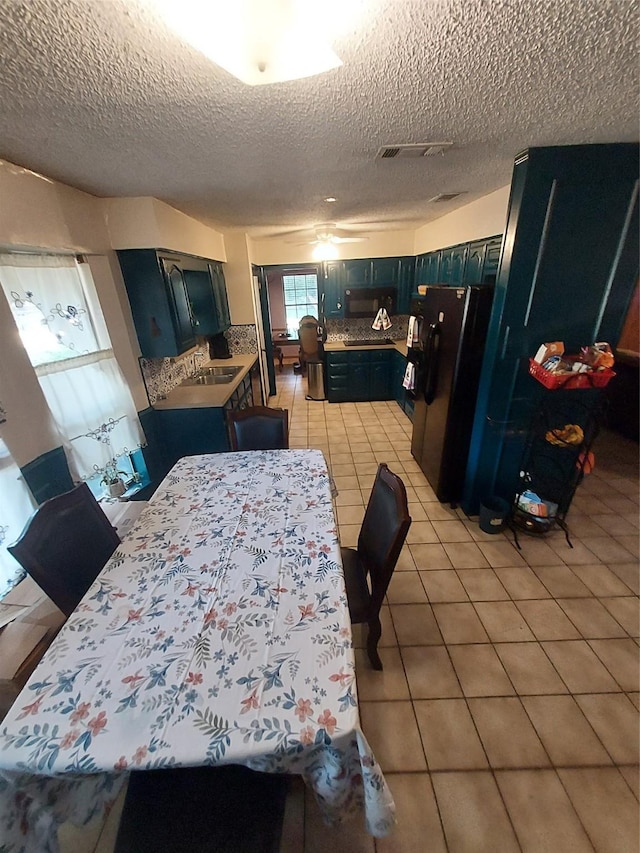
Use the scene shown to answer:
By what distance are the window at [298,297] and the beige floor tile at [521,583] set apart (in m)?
6.96

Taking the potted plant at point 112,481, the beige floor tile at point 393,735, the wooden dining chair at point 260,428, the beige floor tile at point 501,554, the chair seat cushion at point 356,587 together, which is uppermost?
the wooden dining chair at point 260,428

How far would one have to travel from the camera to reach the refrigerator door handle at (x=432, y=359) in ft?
8.30

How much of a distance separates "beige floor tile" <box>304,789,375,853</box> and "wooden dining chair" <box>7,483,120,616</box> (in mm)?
1139

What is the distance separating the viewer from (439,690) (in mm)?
1501

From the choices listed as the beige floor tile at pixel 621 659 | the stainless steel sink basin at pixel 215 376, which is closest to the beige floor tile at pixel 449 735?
the beige floor tile at pixel 621 659

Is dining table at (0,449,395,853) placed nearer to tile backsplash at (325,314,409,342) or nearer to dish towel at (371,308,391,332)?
dish towel at (371,308,391,332)

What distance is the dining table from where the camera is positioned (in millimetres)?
747

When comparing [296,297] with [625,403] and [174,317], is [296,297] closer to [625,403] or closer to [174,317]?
[174,317]

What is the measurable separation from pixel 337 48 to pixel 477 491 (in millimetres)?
2501

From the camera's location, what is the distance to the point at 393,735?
1.36 m

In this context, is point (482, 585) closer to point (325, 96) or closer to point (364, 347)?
point (325, 96)

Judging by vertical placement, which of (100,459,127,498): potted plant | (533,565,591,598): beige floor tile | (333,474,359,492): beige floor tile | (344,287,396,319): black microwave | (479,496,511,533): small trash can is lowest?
(533,565,591,598): beige floor tile

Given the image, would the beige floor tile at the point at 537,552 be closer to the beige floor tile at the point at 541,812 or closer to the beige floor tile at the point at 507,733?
the beige floor tile at the point at 507,733

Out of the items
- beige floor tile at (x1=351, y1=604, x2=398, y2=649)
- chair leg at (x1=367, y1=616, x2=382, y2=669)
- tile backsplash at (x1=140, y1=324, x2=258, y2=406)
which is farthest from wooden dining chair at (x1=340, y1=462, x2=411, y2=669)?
tile backsplash at (x1=140, y1=324, x2=258, y2=406)
